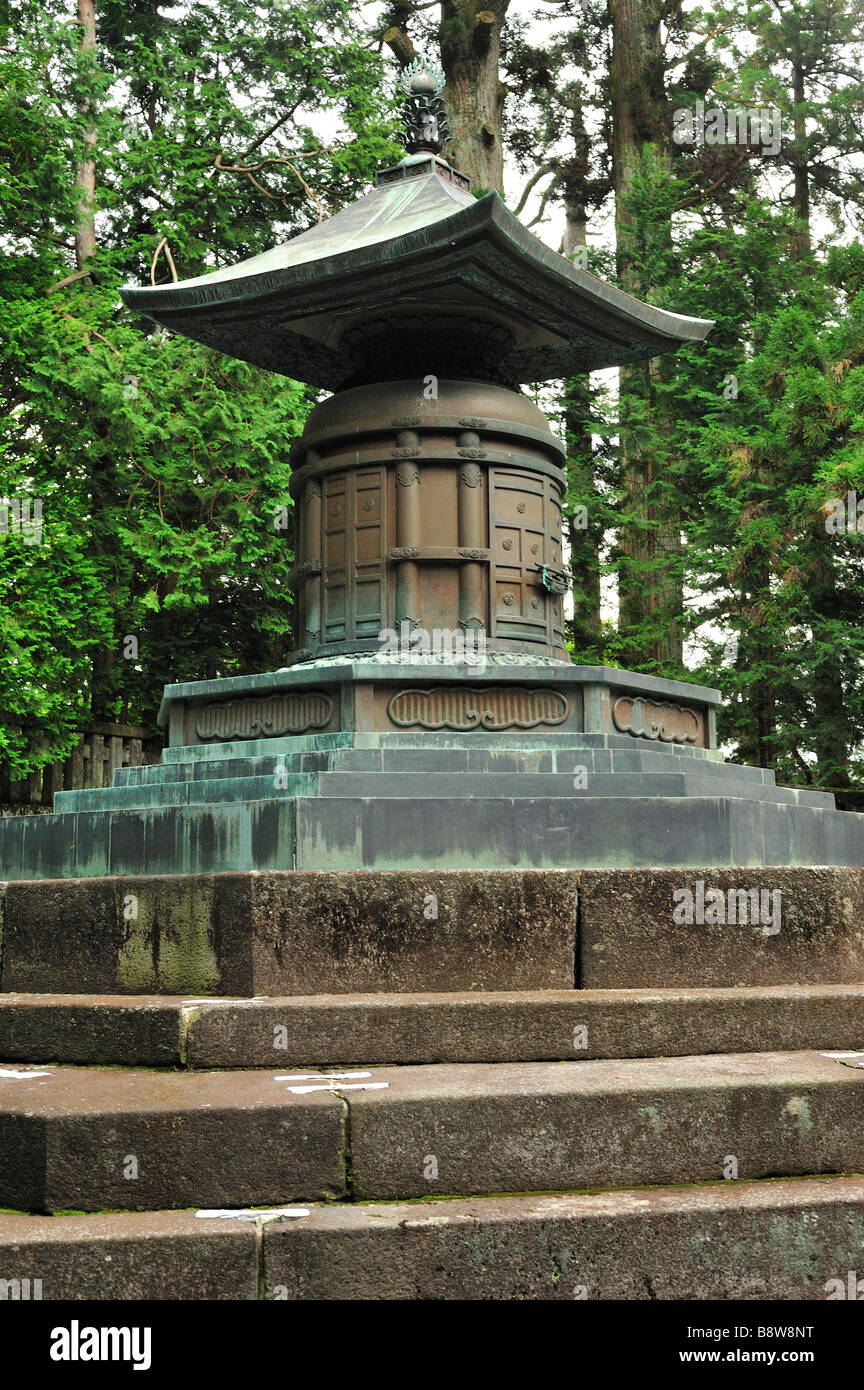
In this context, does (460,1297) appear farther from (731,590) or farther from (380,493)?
(731,590)

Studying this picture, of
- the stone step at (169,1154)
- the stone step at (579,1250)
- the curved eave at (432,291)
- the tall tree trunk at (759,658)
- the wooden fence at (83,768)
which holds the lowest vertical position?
the stone step at (579,1250)

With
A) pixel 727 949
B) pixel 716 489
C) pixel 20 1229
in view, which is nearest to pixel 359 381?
pixel 727 949

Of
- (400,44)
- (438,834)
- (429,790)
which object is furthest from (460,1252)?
(400,44)

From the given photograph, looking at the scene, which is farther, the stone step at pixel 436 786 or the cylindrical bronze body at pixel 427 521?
the cylindrical bronze body at pixel 427 521

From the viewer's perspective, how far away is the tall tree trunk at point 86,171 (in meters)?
18.6

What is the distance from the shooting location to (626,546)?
21203 mm

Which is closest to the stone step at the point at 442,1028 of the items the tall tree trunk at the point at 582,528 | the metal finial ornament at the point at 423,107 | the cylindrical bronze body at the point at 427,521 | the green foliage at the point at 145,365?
the cylindrical bronze body at the point at 427,521

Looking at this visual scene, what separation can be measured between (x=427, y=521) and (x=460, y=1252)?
584cm

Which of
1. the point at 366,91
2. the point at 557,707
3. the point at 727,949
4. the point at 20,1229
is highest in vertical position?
the point at 366,91

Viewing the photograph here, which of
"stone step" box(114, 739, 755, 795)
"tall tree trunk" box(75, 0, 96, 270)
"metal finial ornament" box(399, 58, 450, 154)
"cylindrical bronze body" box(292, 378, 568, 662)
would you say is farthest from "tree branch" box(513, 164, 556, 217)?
"stone step" box(114, 739, 755, 795)

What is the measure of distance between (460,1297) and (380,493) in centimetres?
607

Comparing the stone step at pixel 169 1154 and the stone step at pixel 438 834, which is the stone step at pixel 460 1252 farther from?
the stone step at pixel 438 834

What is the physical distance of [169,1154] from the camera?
4312mm

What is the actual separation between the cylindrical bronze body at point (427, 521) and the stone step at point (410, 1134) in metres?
4.65
